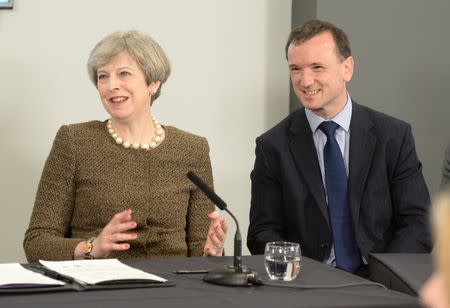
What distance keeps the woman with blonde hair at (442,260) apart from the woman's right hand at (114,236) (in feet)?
5.66

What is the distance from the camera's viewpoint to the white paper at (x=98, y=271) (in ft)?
5.92

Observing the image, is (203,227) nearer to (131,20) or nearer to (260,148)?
(260,148)

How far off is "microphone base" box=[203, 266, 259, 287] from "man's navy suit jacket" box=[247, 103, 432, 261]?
984 millimetres

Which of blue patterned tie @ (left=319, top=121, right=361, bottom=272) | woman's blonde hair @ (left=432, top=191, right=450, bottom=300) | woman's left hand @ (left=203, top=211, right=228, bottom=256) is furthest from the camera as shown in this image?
blue patterned tie @ (left=319, top=121, right=361, bottom=272)

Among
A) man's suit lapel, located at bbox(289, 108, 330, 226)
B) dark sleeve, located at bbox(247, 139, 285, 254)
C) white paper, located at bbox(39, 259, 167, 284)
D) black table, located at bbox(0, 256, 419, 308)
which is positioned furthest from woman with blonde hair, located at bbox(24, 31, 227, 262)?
black table, located at bbox(0, 256, 419, 308)

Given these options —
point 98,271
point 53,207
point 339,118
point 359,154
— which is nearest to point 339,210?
point 359,154

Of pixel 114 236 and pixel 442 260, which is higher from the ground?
pixel 442 260

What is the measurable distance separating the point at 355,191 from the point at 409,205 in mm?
221

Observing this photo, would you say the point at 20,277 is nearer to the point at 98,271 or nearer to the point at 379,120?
the point at 98,271

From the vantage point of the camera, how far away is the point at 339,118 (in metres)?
2.98

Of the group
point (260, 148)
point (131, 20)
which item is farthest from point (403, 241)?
point (131, 20)

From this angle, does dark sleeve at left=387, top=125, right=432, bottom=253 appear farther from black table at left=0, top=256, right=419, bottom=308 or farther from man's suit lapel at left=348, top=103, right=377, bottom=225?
black table at left=0, top=256, right=419, bottom=308

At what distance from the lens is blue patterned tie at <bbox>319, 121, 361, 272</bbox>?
283 cm

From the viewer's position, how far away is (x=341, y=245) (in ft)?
Result: 9.33
